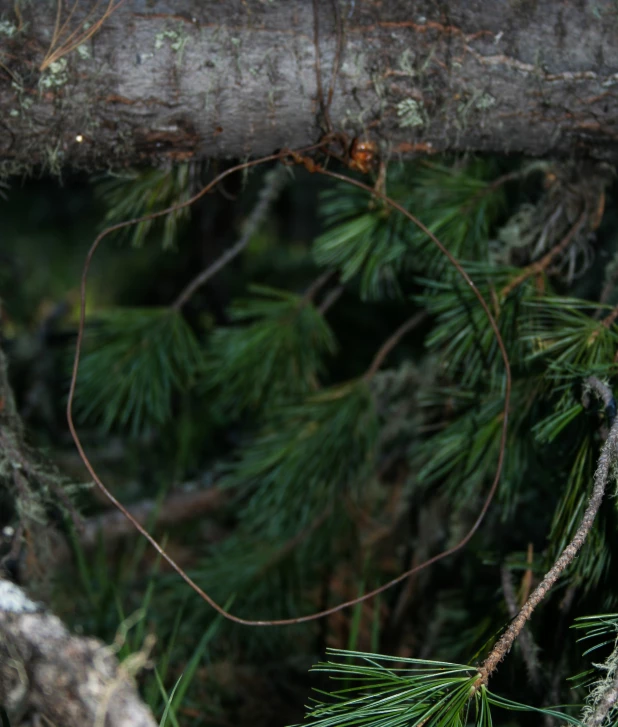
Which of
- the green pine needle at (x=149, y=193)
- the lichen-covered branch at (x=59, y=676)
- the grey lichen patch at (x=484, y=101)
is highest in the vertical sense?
the grey lichen patch at (x=484, y=101)

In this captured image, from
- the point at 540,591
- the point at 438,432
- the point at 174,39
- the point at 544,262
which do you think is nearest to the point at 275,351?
the point at 438,432

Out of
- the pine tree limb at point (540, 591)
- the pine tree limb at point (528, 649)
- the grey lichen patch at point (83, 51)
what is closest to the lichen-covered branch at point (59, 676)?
the pine tree limb at point (540, 591)

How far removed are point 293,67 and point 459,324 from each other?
419 millimetres

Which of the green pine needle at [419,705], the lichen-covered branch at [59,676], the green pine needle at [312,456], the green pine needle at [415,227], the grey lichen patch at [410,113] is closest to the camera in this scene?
the lichen-covered branch at [59,676]

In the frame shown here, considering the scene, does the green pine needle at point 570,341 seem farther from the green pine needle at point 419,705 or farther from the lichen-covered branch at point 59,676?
the lichen-covered branch at point 59,676

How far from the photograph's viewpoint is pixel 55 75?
80 centimetres

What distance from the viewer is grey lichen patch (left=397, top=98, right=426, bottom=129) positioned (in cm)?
91

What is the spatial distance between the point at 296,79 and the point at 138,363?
2.24ft

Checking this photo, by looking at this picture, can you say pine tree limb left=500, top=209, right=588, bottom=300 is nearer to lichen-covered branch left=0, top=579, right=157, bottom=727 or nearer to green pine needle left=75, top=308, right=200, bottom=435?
green pine needle left=75, top=308, right=200, bottom=435

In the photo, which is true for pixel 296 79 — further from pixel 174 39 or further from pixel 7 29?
pixel 7 29

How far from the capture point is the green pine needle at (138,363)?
1351mm

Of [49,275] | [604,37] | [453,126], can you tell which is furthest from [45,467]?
[49,275]

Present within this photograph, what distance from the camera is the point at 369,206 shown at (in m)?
1.11

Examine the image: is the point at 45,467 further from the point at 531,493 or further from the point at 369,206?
the point at 531,493
